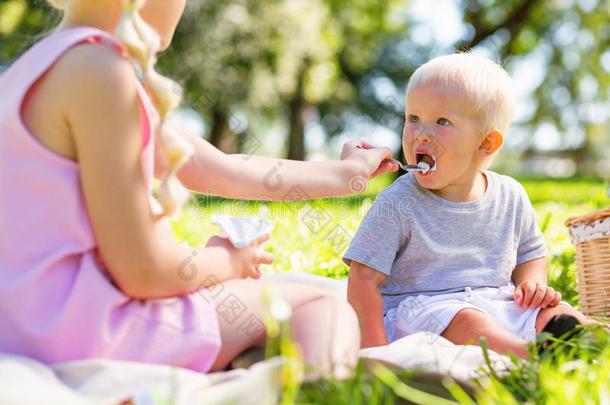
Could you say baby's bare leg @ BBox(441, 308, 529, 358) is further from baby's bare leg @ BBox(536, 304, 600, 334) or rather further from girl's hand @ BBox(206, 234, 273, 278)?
girl's hand @ BBox(206, 234, 273, 278)

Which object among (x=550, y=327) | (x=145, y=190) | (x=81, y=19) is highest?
(x=81, y=19)

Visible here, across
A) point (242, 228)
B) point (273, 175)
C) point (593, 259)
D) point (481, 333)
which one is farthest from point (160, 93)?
point (593, 259)

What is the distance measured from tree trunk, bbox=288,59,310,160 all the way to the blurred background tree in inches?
0.9

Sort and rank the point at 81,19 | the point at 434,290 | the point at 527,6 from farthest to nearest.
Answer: the point at 527,6 → the point at 434,290 → the point at 81,19

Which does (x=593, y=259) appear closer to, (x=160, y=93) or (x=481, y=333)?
(x=481, y=333)

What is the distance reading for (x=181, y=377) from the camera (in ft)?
4.54

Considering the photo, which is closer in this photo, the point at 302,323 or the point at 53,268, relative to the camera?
the point at 53,268

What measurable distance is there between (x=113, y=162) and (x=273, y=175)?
0.55 meters

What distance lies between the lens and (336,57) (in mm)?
19406

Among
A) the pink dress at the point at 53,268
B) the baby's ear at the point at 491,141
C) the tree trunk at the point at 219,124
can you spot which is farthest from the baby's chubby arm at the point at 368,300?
the tree trunk at the point at 219,124

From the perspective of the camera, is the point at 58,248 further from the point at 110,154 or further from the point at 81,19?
the point at 81,19

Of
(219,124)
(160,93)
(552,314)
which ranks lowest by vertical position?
(219,124)

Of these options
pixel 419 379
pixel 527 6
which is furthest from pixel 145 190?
pixel 527 6

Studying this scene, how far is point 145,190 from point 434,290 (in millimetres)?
1083
